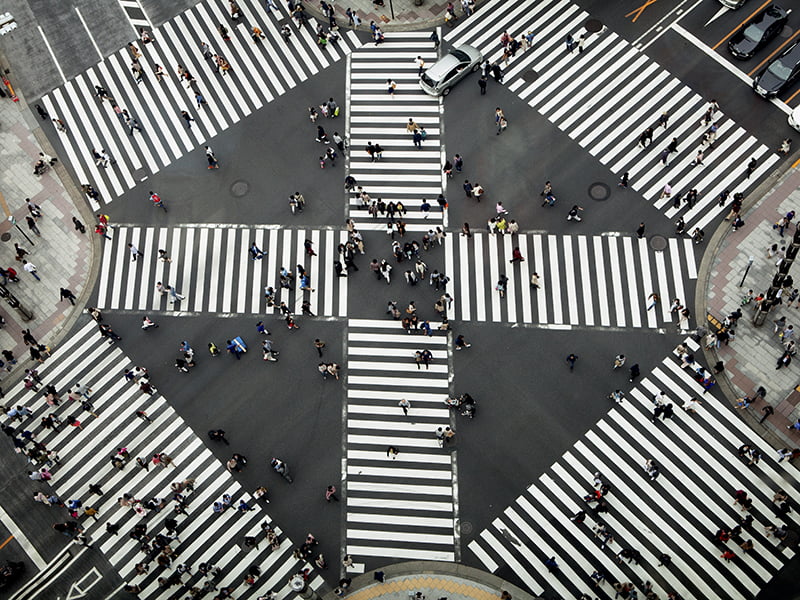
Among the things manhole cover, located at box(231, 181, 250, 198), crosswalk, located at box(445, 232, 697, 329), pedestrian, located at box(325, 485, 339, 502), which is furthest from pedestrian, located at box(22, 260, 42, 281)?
crosswalk, located at box(445, 232, 697, 329)

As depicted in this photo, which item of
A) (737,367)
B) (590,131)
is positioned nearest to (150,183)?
(590,131)

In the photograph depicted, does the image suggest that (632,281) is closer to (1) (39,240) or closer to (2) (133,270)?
(2) (133,270)

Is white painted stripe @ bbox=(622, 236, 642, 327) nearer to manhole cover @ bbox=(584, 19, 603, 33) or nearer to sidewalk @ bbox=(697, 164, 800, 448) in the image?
sidewalk @ bbox=(697, 164, 800, 448)

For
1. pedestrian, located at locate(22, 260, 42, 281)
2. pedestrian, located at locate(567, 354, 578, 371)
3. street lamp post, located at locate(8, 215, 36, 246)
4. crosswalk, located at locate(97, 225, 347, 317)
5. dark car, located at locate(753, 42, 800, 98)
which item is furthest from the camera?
street lamp post, located at locate(8, 215, 36, 246)

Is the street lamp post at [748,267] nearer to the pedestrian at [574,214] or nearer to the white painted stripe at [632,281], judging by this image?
the white painted stripe at [632,281]

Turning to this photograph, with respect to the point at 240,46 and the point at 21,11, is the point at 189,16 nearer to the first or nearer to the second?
the point at 240,46

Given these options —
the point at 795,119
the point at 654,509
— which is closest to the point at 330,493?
the point at 654,509
